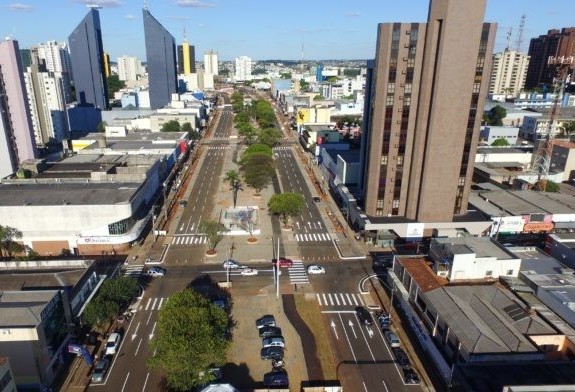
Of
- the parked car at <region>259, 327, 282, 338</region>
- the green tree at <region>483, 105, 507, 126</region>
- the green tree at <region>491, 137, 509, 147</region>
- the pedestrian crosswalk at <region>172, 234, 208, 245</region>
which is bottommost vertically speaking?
the parked car at <region>259, 327, 282, 338</region>

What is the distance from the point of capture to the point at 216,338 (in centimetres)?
4091

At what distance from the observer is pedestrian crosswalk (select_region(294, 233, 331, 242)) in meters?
77.9

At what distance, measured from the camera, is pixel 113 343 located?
4756 centimetres

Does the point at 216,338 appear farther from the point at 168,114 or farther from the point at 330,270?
the point at 168,114

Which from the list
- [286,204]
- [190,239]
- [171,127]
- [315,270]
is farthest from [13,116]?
[315,270]

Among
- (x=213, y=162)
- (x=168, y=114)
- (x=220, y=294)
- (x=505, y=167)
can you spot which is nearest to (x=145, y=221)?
(x=220, y=294)

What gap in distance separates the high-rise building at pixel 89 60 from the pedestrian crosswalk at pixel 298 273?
16512 cm

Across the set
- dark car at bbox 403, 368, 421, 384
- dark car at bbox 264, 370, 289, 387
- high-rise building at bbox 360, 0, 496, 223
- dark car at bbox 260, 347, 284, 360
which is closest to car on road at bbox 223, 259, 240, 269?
dark car at bbox 260, 347, 284, 360

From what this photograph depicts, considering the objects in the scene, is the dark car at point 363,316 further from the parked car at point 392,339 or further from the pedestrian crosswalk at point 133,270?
the pedestrian crosswalk at point 133,270

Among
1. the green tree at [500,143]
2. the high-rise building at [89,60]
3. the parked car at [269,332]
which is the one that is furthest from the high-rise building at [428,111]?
the high-rise building at [89,60]

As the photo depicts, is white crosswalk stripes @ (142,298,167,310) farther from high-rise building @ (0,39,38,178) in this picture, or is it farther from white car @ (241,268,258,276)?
high-rise building @ (0,39,38,178)

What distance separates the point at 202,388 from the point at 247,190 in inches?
2777

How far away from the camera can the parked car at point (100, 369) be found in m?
42.9

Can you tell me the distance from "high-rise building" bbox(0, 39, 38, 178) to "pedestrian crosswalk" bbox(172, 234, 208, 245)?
57.4 meters
